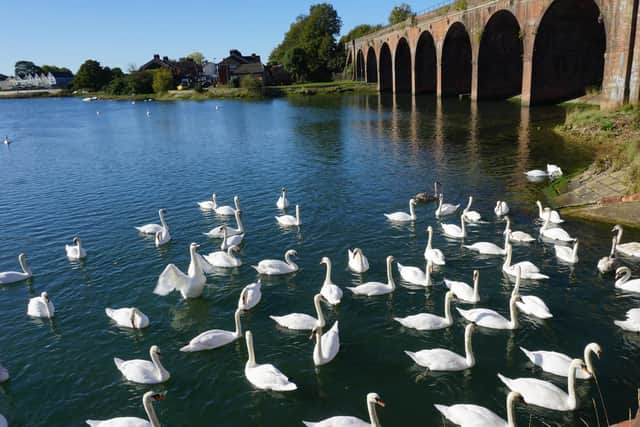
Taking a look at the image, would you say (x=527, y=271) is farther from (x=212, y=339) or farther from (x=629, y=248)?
(x=212, y=339)

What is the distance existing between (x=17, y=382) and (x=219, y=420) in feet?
15.2

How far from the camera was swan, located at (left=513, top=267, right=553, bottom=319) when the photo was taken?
1130cm

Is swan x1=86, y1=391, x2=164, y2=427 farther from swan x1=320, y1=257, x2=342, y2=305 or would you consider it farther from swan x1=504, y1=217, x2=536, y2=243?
swan x1=504, y1=217, x2=536, y2=243

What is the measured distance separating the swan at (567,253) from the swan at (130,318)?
11.6 m

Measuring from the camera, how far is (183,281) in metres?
12.8

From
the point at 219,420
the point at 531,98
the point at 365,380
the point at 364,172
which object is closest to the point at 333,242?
the point at 365,380

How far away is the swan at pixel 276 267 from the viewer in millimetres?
14180

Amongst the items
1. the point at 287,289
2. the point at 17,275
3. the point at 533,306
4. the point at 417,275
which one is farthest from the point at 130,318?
the point at 533,306

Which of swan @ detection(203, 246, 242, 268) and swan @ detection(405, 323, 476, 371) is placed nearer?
swan @ detection(405, 323, 476, 371)

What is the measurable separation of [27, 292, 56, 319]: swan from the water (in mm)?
202

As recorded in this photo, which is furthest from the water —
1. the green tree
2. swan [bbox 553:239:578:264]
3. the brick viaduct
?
the green tree

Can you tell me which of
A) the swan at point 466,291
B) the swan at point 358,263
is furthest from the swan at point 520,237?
the swan at point 358,263

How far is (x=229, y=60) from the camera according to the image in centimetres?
14438

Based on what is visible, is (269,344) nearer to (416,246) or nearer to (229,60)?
(416,246)
